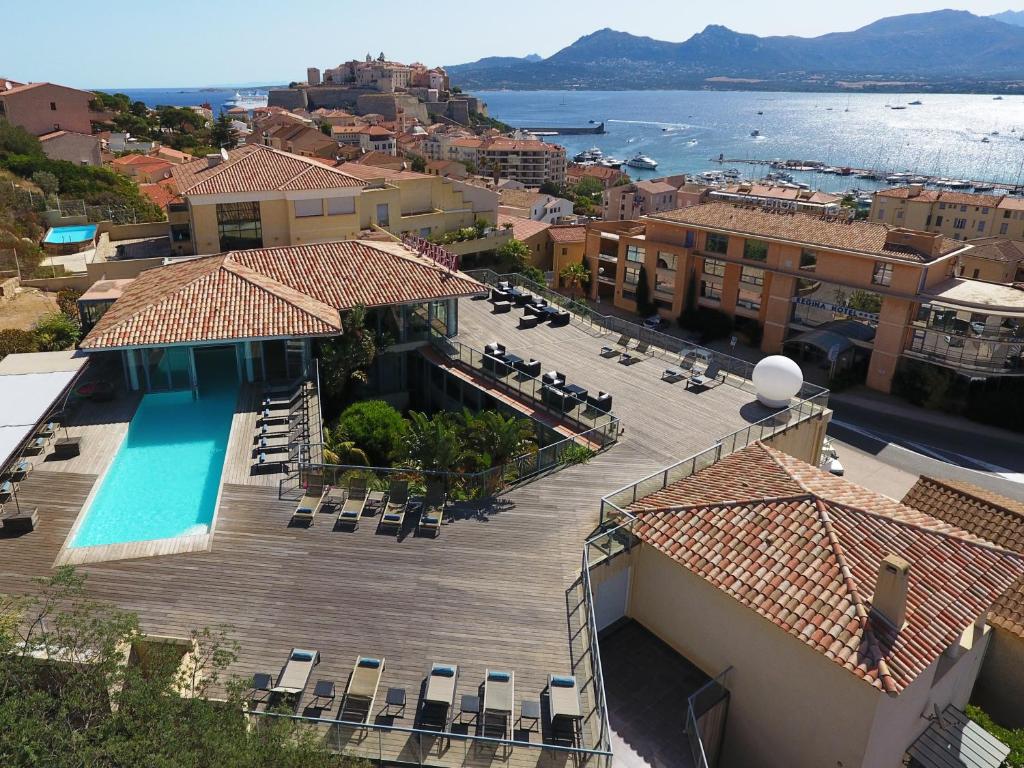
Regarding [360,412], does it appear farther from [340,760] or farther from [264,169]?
[264,169]

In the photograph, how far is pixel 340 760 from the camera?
12016 millimetres

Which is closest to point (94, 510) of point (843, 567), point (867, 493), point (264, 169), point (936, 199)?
point (843, 567)

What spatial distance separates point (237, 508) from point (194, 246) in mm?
23894

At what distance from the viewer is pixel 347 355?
28781 millimetres

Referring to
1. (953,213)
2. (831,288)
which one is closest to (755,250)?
(831,288)

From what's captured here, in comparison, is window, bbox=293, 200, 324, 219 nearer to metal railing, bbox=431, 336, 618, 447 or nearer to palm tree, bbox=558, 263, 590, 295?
metal railing, bbox=431, 336, 618, 447

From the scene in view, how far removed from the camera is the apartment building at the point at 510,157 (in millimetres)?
148125

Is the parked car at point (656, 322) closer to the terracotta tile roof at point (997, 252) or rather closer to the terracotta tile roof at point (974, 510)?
the terracotta tile roof at point (997, 252)

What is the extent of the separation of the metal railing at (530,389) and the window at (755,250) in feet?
96.0

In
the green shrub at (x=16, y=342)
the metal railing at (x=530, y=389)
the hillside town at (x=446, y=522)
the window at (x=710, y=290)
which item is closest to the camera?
the hillside town at (x=446, y=522)

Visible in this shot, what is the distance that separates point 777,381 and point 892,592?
1337 cm

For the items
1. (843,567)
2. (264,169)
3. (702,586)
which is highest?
(264,169)

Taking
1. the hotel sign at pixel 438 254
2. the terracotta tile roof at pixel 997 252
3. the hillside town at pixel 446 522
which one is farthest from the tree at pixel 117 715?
the terracotta tile roof at pixel 997 252

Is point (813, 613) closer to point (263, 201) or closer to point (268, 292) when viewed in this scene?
point (268, 292)
